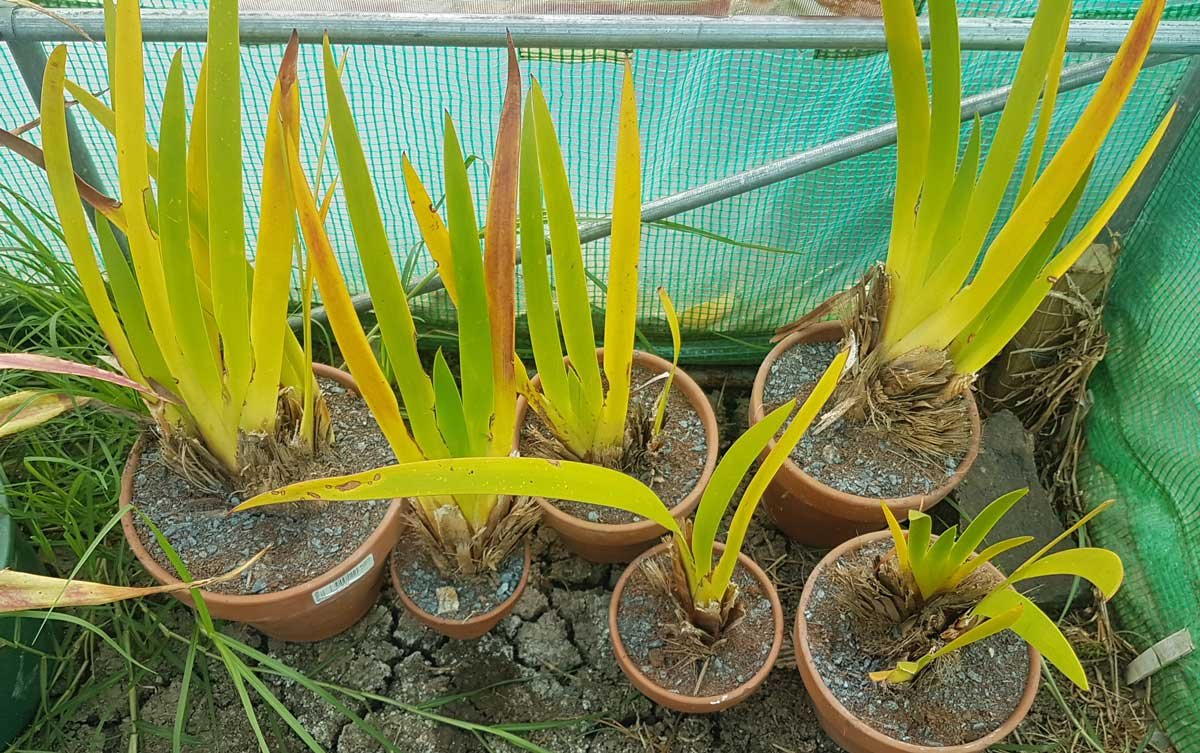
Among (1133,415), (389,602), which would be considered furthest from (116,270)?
(1133,415)

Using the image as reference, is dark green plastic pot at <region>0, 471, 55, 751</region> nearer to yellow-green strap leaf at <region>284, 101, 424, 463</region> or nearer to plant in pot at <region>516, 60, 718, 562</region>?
yellow-green strap leaf at <region>284, 101, 424, 463</region>

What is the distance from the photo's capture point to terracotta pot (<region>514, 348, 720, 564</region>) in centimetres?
122

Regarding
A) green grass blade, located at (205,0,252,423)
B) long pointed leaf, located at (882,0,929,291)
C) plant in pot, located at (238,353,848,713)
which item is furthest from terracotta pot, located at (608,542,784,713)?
green grass blade, located at (205,0,252,423)

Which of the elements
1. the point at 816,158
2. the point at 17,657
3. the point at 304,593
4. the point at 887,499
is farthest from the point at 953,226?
the point at 17,657

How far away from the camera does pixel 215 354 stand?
1.08 m

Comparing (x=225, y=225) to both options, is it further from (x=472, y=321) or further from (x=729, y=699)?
(x=729, y=699)

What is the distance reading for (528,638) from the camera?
140 cm

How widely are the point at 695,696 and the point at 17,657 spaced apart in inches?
36.4

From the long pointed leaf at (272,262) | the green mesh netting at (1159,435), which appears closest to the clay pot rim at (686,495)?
the long pointed leaf at (272,262)

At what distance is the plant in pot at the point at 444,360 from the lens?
0.83m

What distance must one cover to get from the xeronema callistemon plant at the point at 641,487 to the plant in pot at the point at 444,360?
0.15 meters

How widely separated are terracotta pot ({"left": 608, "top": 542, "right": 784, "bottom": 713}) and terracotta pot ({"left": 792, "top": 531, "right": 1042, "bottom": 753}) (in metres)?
0.04

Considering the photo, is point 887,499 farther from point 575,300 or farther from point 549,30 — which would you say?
point 549,30

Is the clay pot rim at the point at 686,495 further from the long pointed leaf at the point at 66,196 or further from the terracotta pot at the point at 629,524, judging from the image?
the long pointed leaf at the point at 66,196
